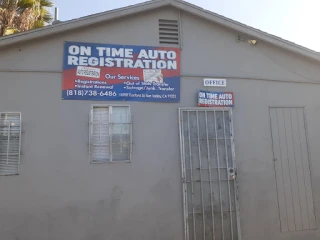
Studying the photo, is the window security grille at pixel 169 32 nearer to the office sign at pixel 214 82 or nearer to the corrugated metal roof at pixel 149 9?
the corrugated metal roof at pixel 149 9

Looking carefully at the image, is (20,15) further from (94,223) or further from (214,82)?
(94,223)

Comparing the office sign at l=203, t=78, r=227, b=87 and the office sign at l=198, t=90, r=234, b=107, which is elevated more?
the office sign at l=203, t=78, r=227, b=87

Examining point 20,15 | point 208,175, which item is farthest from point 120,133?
point 20,15

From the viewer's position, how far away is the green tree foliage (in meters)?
9.89

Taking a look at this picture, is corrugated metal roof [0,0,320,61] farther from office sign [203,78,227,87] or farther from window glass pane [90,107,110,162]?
window glass pane [90,107,110,162]

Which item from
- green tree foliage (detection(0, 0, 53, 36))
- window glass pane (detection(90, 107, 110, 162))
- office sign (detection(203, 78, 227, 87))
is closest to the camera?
window glass pane (detection(90, 107, 110, 162))

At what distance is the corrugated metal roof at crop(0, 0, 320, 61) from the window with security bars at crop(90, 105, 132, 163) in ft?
5.53

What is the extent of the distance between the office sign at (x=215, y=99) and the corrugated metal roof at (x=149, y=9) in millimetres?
1513

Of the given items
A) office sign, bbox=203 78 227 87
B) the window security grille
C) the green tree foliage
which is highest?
the green tree foliage

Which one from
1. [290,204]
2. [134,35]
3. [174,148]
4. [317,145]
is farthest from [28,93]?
[317,145]

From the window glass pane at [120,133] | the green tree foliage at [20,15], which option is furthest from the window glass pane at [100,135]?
the green tree foliage at [20,15]

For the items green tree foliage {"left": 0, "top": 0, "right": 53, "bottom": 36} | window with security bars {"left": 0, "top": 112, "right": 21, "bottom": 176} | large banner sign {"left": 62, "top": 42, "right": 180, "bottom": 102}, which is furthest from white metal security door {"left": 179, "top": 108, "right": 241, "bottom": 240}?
green tree foliage {"left": 0, "top": 0, "right": 53, "bottom": 36}

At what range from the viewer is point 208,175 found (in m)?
6.19

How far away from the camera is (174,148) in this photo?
6156mm
